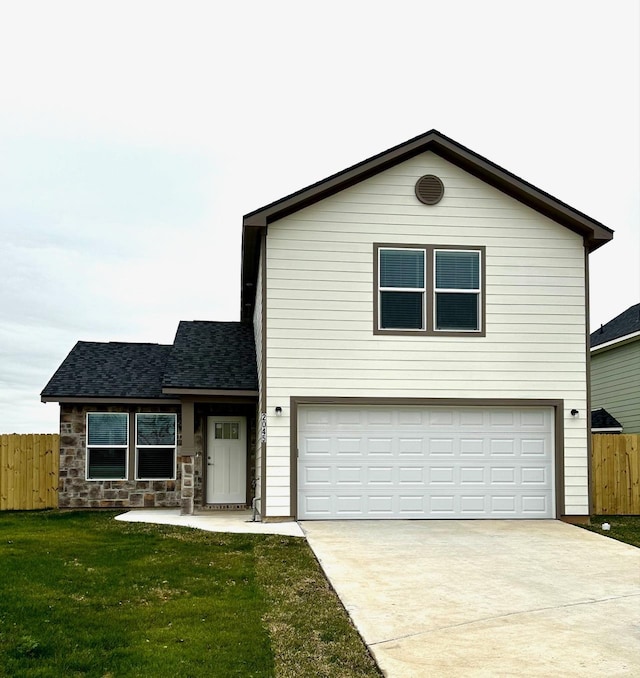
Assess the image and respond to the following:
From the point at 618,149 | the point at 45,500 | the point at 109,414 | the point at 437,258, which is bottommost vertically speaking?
the point at 45,500

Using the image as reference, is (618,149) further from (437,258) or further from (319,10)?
(319,10)

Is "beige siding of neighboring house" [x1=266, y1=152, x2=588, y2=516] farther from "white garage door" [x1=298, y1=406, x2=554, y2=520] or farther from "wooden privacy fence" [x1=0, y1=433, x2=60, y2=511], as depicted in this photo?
"wooden privacy fence" [x1=0, y1=433, x2=60, y2=511]

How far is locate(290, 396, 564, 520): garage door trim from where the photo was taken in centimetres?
1396

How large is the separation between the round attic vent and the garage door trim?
12.0 ft

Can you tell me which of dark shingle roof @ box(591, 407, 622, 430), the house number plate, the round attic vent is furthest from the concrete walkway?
dark shingle roof @ box(591, 407, 622, 430)

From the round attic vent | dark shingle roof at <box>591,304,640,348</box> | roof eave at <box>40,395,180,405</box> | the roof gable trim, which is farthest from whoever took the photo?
dark shingle roof at <box>591,304,640,348</box>

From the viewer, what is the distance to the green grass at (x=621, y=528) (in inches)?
511

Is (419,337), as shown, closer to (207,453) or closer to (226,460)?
(226,460)

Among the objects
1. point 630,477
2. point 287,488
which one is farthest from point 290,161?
point 630,477

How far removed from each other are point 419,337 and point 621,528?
4961 mm

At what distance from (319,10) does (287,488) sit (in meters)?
7.85

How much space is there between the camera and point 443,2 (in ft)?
40.3

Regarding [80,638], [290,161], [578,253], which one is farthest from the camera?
[290,161]

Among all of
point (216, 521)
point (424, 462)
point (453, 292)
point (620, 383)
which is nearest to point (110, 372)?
point (216, 521)
